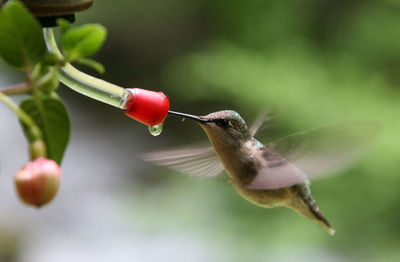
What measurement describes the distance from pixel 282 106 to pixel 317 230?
71cm

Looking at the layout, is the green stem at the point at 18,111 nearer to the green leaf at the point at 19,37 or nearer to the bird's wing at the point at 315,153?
the green leaf at the point at 19,37

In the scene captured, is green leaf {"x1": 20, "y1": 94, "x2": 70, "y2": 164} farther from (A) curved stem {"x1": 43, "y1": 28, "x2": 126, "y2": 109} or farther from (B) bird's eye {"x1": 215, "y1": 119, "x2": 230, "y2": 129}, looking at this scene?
(B) bird's eye {"x1": 215, "y1": 119, "x2": 230, "y2": 129}

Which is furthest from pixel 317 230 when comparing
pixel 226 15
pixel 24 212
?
pixel 24 212

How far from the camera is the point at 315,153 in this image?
A: 1.30 meters

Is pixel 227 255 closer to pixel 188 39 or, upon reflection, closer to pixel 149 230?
pixel 149 230

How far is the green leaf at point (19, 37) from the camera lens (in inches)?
29.3

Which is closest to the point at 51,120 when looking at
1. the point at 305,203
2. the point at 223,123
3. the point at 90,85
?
the point at 90,85

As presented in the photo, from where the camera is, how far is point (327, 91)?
11.5 ft

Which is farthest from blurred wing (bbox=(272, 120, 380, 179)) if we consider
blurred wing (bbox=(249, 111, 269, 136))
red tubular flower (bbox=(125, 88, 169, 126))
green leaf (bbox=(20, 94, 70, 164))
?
green leaf (bbox=(20, 94, 70, 164))

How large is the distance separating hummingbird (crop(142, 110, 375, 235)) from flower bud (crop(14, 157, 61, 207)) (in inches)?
18.0

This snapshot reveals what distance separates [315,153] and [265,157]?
114mm

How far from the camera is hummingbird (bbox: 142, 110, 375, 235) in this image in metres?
1.26

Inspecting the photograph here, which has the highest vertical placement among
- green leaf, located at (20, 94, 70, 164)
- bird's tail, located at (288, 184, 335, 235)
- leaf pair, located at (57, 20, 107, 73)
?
leaf pair, located at (57, 20, 107, 73)

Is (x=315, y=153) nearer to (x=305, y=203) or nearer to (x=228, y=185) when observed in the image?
(x=305, y=203)
